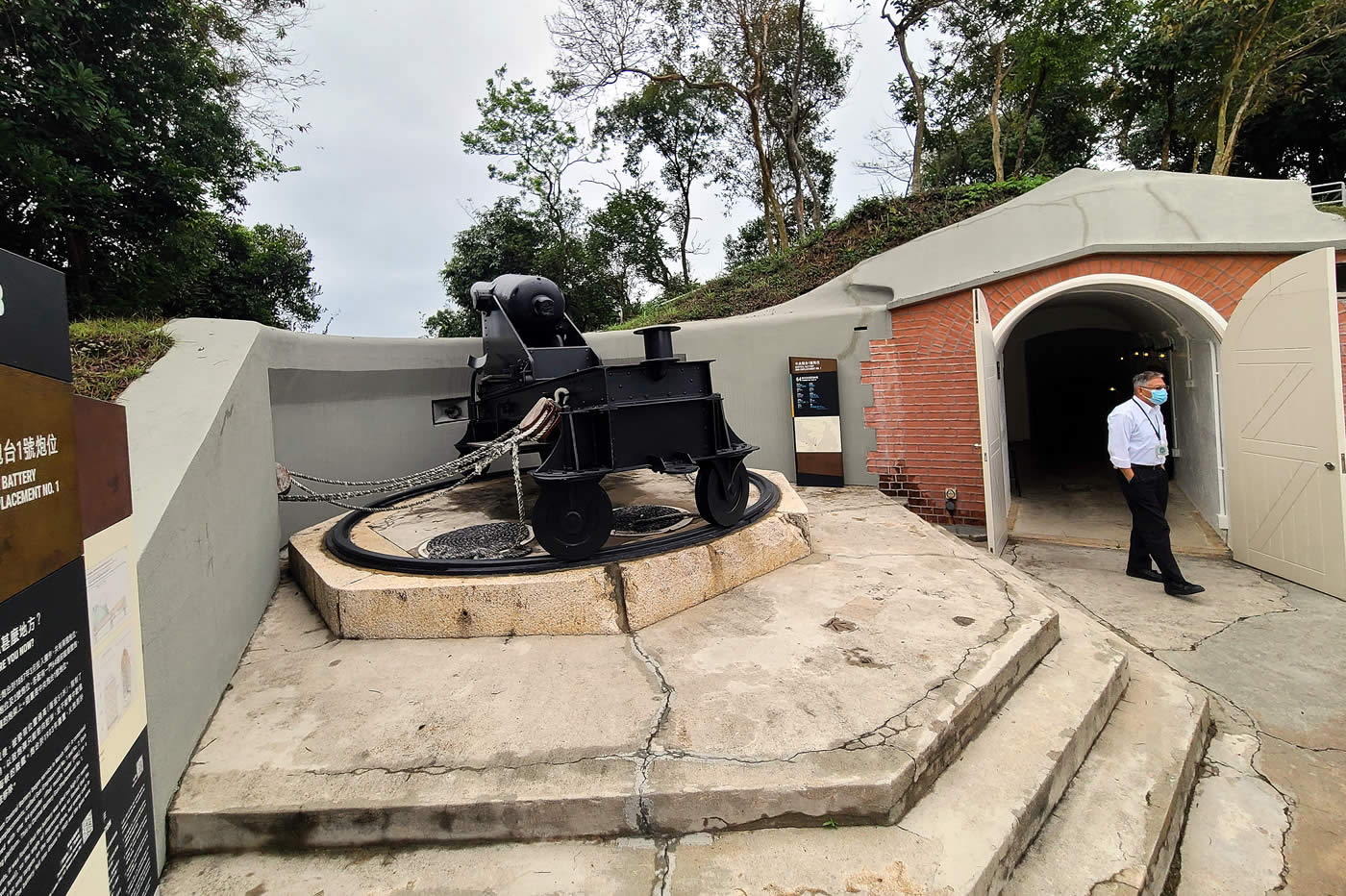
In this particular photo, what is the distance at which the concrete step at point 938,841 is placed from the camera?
70.9 inches

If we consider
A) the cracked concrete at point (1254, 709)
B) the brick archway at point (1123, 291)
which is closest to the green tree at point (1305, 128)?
the brick archway at point (1123, 291)

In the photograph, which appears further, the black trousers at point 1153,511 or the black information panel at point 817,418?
the black information panel at point 817,418

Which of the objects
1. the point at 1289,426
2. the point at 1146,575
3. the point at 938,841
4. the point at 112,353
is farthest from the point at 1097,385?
the point at 112,353

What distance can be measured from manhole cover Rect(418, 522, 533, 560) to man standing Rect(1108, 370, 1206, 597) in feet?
14.4

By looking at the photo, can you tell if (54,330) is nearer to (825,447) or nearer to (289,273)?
(825,447)

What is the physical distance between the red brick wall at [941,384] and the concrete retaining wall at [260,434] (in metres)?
0.31

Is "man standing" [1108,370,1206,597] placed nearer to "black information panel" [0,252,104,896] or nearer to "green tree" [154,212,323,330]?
"black information panel" [0,252,104,896]

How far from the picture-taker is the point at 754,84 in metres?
16.0

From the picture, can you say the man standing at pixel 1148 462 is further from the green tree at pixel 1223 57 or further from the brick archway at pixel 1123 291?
the green tree at pixel 1223 57

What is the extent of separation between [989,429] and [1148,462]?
3.82 feet

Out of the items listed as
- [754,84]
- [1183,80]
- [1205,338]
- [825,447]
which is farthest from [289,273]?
[1183,80]

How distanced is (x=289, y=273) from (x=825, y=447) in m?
16.5

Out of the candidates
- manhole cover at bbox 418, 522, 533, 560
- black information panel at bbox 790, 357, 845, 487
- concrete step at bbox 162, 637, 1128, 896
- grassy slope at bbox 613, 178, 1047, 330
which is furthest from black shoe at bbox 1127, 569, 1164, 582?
grassy slope at bbox 613, 178, 1047, 330

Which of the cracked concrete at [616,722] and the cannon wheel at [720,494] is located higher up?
the cannon wheel at [720,494]
